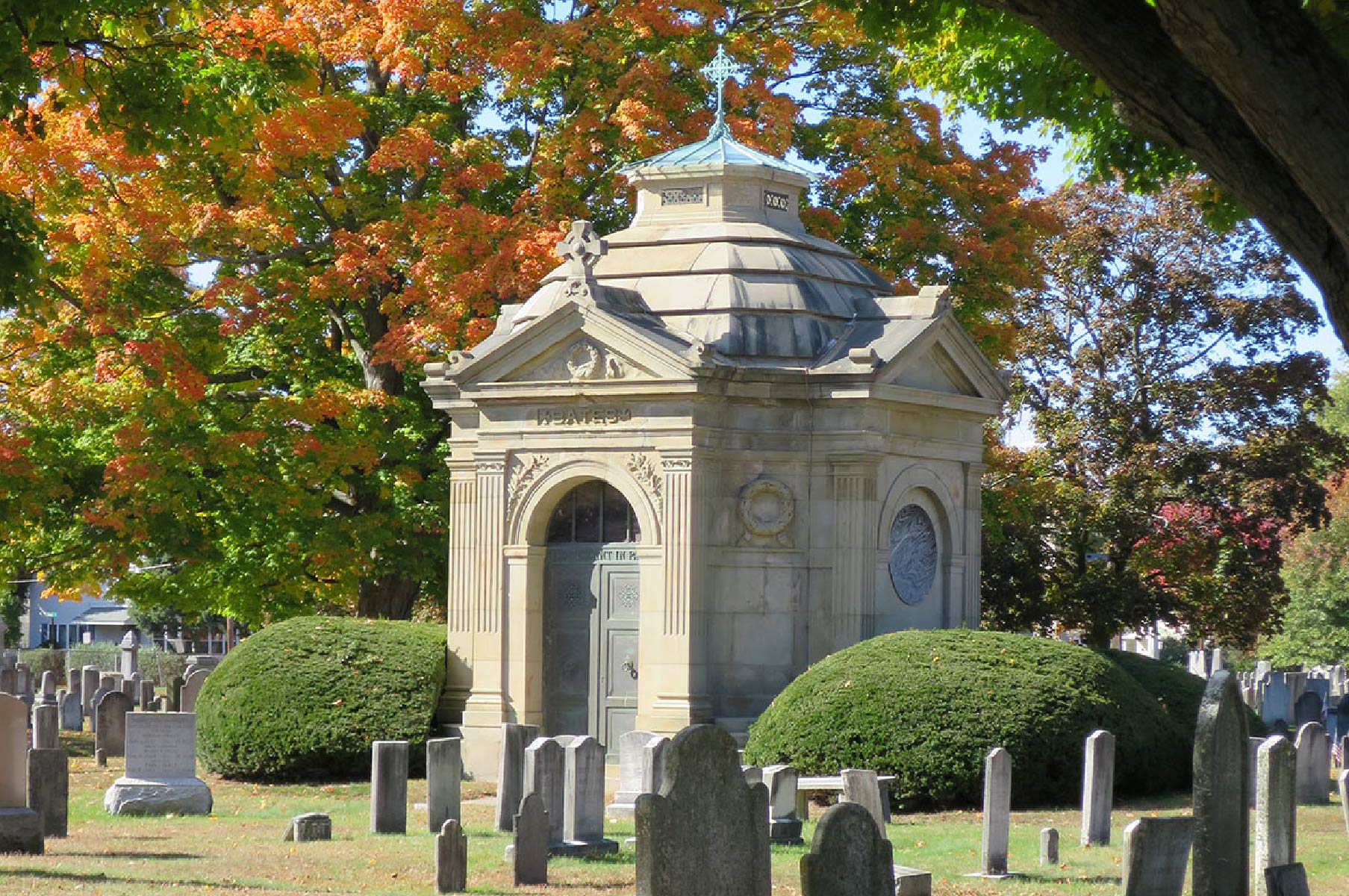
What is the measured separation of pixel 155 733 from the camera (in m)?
17.2

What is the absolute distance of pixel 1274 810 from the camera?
1237cm

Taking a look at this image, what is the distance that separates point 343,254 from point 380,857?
12949 mm

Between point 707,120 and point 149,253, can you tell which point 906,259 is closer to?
point 707,120

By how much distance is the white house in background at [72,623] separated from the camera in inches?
3071

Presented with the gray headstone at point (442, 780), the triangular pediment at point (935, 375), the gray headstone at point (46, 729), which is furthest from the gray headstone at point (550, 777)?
the gray headstone at point (46, 729)

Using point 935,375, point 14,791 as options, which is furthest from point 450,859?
point 935,375

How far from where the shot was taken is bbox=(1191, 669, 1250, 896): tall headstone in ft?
35.8

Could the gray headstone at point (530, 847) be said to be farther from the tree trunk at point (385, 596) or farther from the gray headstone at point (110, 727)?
the tree trunk at point (385, 596)

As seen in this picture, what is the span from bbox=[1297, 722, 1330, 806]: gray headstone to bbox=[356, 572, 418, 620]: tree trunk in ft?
42.4

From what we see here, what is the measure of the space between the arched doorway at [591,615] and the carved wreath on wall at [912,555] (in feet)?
8.62

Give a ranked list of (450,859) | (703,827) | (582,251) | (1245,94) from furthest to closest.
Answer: (582,251) < (450,859) < (703,827) < (1245,94)

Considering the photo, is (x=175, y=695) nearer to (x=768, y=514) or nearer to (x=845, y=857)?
(x=768, y=514)

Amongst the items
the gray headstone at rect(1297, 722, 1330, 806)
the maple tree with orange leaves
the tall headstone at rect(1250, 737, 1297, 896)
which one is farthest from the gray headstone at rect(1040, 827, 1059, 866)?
the maple tree with orange leaves

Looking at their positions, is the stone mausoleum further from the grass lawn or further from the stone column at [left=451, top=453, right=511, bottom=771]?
the grass lawn
